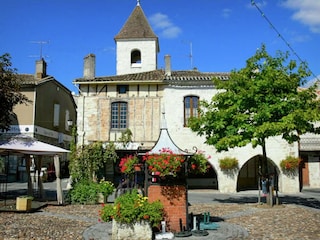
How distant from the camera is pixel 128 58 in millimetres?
25750

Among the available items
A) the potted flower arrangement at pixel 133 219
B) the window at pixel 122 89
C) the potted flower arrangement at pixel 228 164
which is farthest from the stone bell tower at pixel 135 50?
the potted flower arrangement at pixel 133 219

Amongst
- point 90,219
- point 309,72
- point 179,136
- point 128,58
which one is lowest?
point 90,219

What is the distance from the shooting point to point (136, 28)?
26.8 metres

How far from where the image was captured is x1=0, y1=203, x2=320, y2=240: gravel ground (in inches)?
324

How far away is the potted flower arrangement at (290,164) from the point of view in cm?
1878

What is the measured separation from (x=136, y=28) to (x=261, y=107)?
17.2 metres

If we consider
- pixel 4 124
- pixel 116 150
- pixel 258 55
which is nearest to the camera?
pixel 258 55

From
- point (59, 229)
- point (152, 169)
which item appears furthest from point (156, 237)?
point (59, 229)

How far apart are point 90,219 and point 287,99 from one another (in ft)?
27.3

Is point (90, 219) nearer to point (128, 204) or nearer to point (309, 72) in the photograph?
point (128, 204)

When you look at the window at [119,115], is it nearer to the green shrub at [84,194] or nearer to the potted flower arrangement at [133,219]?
the green shrub at [84,194]

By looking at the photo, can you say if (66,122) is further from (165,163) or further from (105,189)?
(165,163)

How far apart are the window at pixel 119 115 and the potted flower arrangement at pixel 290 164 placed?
961 centimetres

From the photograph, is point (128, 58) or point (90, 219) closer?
point (90, 219)
